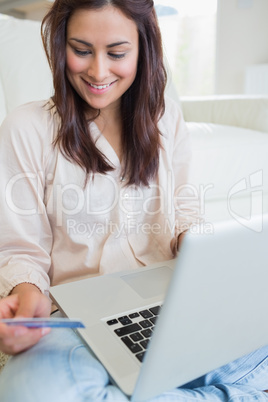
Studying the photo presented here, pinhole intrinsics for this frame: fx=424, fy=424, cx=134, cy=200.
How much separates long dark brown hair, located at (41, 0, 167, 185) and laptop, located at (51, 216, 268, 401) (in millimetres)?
342

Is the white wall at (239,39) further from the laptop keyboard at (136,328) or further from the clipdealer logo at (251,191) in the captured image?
the laptop keyboard at (136,328)

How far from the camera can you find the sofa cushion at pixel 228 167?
63.7 inches

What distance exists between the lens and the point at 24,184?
823 mm

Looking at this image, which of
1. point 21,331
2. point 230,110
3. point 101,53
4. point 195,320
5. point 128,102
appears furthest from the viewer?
point 230,110

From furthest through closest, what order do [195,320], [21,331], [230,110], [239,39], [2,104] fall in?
[239,39] → [230,110] → [2,104] → [21,331] → [195,320]

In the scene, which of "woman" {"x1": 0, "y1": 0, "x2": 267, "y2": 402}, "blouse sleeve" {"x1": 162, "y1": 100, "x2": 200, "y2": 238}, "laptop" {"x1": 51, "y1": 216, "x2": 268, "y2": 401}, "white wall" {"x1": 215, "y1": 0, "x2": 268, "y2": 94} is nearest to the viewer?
"laptop" {"x1": 51, "y1": 216, "x2": 268, "y2": 401}

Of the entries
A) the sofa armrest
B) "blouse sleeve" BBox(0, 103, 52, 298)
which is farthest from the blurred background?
"blouse sleeve" BBox(0, 103, 52, 298)

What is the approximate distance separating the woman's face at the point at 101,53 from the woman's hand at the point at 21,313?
40 centimetres

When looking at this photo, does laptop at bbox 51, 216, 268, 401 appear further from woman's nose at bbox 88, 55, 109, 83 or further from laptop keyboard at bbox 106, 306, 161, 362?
woman's nose at bbox 88, 55, 109, 83

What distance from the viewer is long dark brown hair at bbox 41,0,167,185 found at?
801 millimetres

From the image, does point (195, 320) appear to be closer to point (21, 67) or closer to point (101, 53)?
point (101, 53)

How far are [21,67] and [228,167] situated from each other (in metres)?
0.85

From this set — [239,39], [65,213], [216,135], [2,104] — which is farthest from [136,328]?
[239,39]

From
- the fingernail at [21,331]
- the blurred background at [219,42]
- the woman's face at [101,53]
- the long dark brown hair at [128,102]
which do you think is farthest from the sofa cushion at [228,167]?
the blurred background at [219,42]
